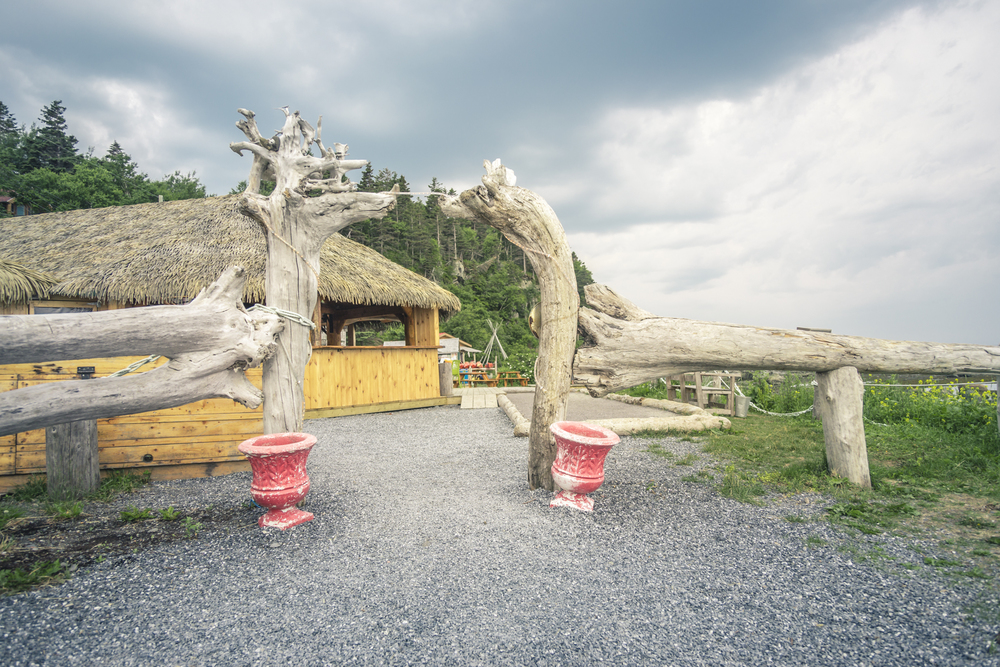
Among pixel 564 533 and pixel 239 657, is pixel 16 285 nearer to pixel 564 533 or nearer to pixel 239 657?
pixel 239 657

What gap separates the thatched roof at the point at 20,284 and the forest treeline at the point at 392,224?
9.74 m

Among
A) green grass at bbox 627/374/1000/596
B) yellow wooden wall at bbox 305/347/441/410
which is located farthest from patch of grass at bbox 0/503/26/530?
green grass at bbox 627/374/1000/596

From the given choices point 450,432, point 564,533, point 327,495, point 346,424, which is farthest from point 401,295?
point 564,533

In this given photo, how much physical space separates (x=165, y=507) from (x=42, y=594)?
1.54m

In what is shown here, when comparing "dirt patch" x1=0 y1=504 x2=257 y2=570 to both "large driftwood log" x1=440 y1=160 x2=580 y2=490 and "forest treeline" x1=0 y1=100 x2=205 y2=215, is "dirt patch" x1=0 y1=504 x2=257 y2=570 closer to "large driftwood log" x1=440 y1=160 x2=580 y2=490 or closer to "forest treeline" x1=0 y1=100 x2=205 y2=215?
"large driftwood log" x1=440 y1=160 x2=580 y2=490

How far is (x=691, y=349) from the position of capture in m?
4.22

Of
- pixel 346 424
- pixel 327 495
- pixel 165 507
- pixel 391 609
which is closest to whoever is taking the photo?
pixel 391 609

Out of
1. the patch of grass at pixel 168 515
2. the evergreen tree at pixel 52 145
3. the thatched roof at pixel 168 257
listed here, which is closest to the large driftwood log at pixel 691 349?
the patch of grass at pixel 168 515

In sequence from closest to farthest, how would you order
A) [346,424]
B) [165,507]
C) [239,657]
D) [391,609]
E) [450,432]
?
[239,657] < [391,609] < [165,507] < [450,432] < [346,424]

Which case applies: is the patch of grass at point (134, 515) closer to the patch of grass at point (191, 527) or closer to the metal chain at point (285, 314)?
the patch of grass at point (191, 527)

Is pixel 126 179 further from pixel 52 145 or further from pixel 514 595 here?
pixel 514 595

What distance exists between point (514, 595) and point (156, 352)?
2.77 m

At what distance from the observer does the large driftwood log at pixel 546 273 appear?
409 cm

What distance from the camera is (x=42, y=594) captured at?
255 centimetres
